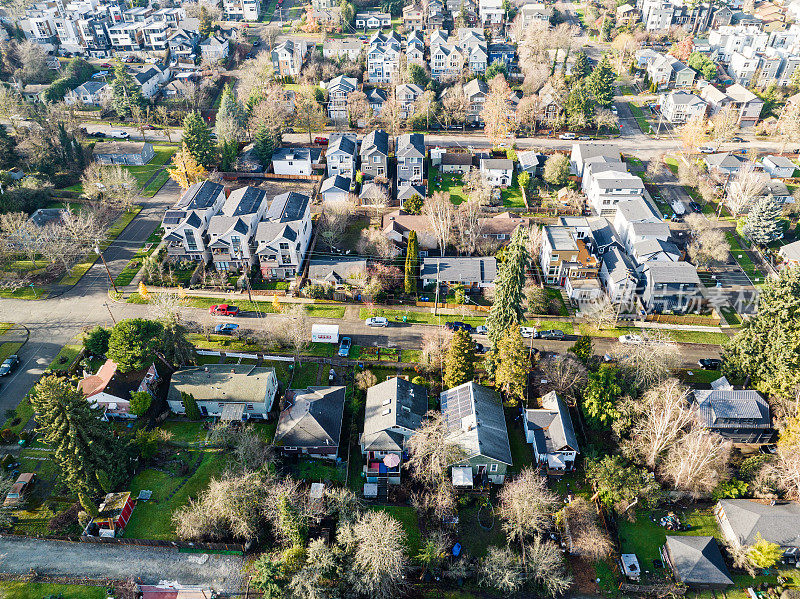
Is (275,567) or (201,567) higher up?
(275,567)

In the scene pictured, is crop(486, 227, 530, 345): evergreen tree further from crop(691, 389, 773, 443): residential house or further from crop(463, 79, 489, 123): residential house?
crop(463, 79, 489, 123): residential house

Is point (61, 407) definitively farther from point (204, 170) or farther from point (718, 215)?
point (718, 215)

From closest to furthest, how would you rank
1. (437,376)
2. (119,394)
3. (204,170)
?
(119,394), (437,376), (204,170)

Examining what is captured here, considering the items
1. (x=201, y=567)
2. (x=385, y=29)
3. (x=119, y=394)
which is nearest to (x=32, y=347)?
(x=119, y=394)

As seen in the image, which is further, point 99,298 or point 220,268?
point 220,268

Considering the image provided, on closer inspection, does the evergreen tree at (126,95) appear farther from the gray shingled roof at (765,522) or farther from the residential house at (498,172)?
the gray shingled roof at (765,522)

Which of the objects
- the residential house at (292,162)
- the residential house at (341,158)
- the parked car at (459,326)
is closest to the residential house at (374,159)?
the residential house at (341,158)

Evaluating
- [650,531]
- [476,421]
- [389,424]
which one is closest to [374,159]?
[389,424]
